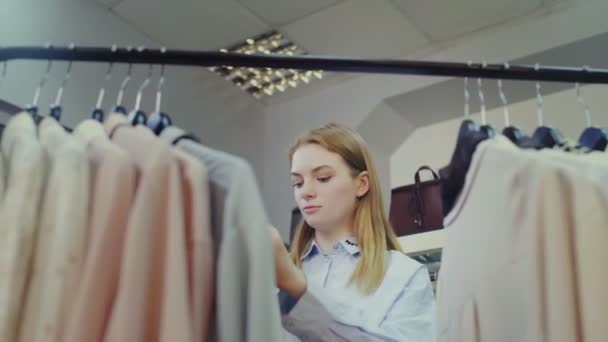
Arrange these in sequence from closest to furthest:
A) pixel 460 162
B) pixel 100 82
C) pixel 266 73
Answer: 1. pixel 460 162
2. pixel 100 82
3. pixel 266 73

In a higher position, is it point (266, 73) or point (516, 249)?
point (266, 73)

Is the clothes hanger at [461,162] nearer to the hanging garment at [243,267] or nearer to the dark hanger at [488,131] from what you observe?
the dark hanger at [488,131]

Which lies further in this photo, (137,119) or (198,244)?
(137,119)

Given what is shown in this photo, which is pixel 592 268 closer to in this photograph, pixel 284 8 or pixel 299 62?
pixel 299 62

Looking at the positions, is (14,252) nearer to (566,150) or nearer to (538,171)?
(538,171)

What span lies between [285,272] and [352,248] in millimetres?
463

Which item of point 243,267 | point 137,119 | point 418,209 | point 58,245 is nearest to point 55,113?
point 137,119

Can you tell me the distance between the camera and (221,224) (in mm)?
576

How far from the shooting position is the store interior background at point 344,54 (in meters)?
1.96

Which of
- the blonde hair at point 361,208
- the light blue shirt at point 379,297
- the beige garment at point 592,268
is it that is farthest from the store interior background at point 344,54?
the beige garment at point 592,268

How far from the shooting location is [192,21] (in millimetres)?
2164

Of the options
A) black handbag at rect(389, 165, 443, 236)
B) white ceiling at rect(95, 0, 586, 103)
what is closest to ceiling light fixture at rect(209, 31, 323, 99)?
white ceiling at rect(95, 0, 586, 103)

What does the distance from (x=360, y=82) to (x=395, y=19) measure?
37cm

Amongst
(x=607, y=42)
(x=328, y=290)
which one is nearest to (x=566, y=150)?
(x=328, y=290)
